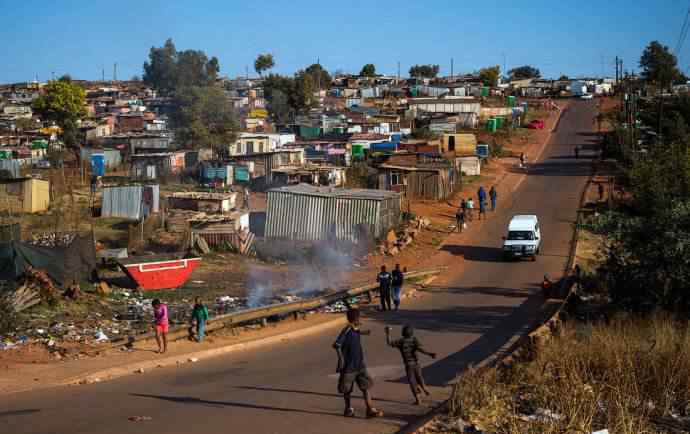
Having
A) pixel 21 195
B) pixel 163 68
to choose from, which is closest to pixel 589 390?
pixel 21 195

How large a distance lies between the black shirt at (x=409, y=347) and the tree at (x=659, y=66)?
396 feet

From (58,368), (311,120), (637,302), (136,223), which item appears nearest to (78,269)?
(58,368)

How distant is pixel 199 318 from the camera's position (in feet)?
55.7

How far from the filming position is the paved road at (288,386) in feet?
34.1

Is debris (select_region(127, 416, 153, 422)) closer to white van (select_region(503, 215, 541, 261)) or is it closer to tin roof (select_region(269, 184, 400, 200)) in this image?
tin roof (select_region(269, 184, 400, 200))

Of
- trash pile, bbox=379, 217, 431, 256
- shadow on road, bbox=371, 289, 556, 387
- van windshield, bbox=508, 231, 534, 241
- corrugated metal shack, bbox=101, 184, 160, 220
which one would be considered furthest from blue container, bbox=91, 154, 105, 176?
shadow on road, bbox=371, 289, 556, 387

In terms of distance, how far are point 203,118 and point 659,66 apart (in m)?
81.3

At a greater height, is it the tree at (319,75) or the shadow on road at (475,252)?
the tree at (319,75)

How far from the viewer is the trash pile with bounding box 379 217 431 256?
3312 cm

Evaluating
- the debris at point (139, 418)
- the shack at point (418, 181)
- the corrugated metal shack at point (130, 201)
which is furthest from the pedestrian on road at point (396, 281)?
the shack at point (418, 181)

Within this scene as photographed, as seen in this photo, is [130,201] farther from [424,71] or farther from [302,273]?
[424,71]

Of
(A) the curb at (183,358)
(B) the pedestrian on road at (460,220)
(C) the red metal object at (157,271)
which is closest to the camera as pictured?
(A) the curb at (183,358)

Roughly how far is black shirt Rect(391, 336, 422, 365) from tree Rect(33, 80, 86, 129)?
68.4 metres

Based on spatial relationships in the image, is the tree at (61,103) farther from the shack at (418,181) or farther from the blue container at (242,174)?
the shack at (418,181)
